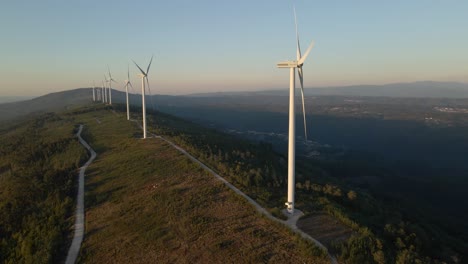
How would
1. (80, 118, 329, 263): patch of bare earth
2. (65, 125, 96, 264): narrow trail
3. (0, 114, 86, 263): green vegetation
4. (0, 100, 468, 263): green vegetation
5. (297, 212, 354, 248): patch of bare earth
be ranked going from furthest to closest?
(0, 114, 86, 263): green vegetation < (65, 125, 96, 264): narrow trail < (297, 212, 354, 248): patch of bare earth < (0, 100, 468, 263): green vegetation < (80, 118, 329, 263): patch of bare earth

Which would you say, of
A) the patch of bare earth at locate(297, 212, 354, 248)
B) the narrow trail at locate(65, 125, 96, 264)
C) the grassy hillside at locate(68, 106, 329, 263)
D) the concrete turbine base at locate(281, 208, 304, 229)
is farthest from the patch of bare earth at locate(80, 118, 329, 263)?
the patch of bare earth at locate(297, 212, 354, 248)

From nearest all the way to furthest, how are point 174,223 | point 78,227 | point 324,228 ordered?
1. point 324,228
2. point 174,223
3. point 78,227

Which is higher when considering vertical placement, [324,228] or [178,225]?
[324,228]

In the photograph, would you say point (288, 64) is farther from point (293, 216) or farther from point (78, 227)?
point (78, 227)

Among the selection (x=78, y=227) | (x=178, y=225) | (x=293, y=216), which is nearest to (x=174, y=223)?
(x=178, y=225)

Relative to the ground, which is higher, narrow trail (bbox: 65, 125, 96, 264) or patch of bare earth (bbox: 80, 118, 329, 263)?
patch of bare earth (bbox: 80, 118, 329, 263)

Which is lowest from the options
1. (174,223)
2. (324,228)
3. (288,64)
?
(174,223)

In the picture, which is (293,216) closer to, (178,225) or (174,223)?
(178,225)

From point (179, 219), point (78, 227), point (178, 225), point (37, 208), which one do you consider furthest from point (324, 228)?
point (37, 208)

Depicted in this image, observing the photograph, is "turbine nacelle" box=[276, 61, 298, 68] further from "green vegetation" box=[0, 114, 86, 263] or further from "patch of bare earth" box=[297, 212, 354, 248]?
"green vegetation" box=[0, 114, 86, 263]

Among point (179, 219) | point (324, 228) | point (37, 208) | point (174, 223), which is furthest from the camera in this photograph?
point (37, 208)

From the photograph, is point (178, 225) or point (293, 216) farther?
point (293, 216)
